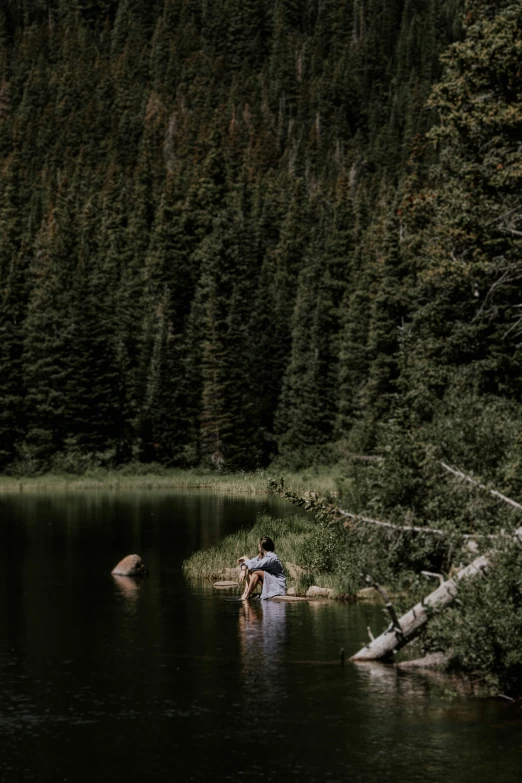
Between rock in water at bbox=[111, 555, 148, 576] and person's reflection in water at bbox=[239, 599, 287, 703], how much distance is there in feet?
22.0

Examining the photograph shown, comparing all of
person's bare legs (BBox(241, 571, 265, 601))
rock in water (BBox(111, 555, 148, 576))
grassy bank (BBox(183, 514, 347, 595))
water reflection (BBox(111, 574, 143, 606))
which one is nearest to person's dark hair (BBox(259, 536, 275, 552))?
person's bare legs (BBox(241, 571, 265, 601))

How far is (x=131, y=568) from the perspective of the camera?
34.9 metres

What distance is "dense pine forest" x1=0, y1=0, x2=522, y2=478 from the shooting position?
39188mm

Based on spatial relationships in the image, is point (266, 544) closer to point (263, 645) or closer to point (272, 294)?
point (263, 645)

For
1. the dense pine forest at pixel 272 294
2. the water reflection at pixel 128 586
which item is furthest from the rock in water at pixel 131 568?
the dense pine forest at pixel 272 294

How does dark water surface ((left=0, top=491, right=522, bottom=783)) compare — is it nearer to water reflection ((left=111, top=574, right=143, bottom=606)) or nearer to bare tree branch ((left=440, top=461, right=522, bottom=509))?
water reflection ((left=111, top=574, right=143, bottom=606))

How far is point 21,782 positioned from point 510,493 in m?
10.3

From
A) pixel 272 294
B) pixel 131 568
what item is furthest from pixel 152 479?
pixel 131 568

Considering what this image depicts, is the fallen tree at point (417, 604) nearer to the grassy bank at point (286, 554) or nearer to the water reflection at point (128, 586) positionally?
the grassy bank at point (286, 554)

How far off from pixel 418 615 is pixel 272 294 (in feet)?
297

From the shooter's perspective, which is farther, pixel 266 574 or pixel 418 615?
pixel 266 574

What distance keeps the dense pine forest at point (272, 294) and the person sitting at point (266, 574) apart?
12.7 ft

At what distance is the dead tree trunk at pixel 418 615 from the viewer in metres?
20.0

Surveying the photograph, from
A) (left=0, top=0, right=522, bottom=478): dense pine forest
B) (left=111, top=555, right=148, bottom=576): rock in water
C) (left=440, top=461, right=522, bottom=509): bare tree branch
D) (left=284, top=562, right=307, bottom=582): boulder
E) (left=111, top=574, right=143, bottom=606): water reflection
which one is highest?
(left=0, top=0, right=522, bottom=478): dense pine forest
